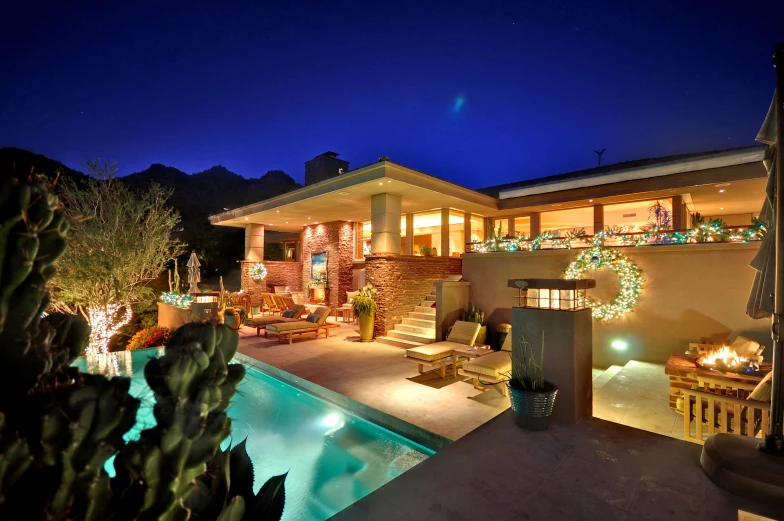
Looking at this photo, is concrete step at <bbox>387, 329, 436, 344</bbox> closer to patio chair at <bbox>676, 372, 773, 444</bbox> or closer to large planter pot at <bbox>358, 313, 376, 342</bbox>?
large planter pot at <bbox>358, 313, 376, 342</bbox>

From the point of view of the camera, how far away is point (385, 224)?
39.2 feet

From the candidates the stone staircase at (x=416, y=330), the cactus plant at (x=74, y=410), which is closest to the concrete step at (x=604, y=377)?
the stone staircase at (x=416, y=330)

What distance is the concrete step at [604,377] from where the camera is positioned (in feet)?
22.7

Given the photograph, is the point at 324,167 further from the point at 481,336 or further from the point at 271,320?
the point at 481,336

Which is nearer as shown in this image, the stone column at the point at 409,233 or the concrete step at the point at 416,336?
the concrete step at the point at 416,336

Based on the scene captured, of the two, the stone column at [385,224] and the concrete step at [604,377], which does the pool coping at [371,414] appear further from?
the stone column at [385,224]

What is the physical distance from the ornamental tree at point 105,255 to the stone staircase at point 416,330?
7.77 meters

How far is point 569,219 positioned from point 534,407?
16667 millimetres

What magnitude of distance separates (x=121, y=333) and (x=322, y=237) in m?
9.42

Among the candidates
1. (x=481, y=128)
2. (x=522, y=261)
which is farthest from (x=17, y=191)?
(x=481, y=128)

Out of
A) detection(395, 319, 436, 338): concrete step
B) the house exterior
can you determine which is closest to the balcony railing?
the house exterior

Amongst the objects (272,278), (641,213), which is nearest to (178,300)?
(272,278)

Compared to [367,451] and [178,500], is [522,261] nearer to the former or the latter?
[367,451]

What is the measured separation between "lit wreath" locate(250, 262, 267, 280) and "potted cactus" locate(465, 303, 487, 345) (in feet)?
39.6
